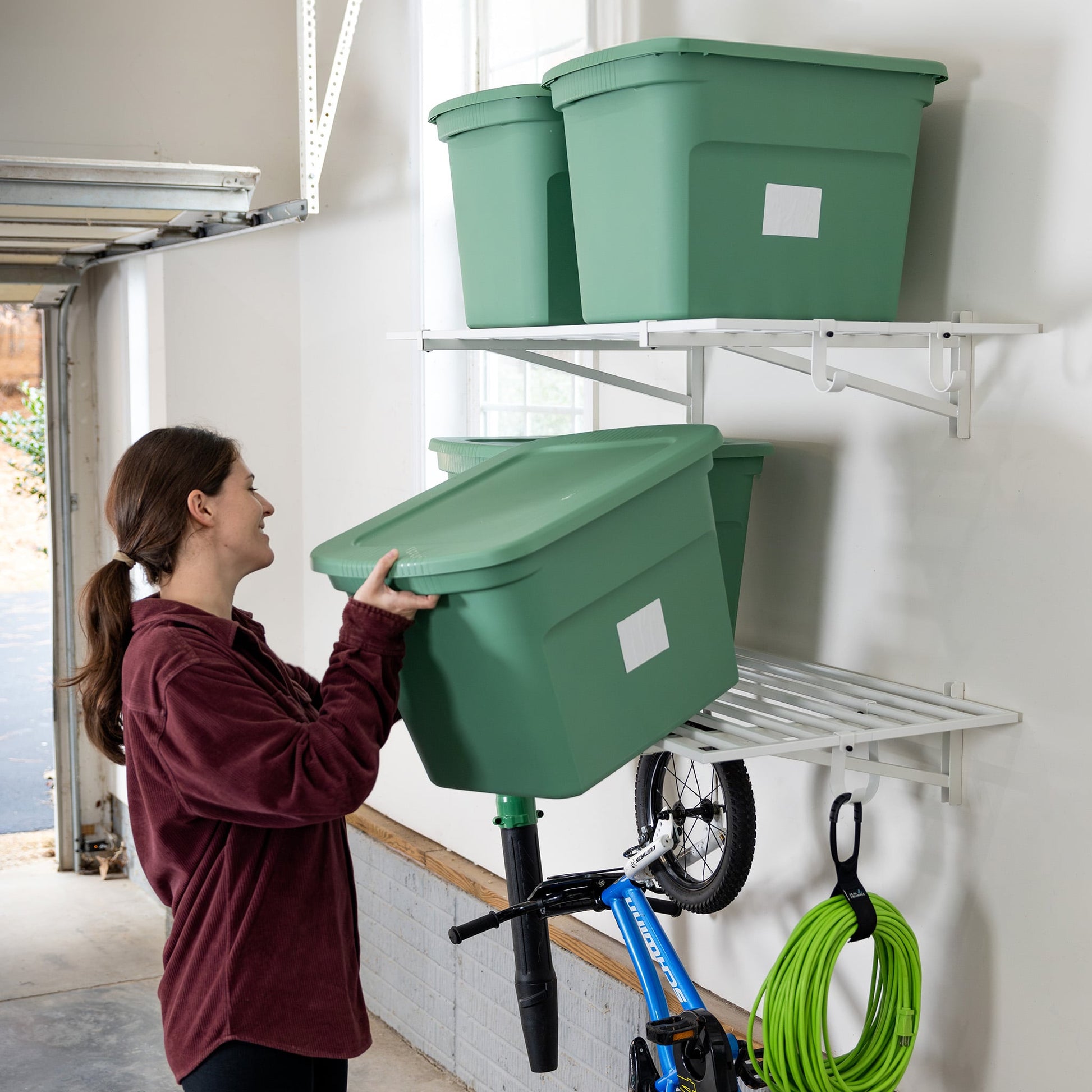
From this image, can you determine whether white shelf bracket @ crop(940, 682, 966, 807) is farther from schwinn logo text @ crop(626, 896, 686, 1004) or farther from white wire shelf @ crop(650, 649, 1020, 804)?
schwinn logo text @ crop(626, 896, 686, 1004)

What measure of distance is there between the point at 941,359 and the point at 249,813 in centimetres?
117

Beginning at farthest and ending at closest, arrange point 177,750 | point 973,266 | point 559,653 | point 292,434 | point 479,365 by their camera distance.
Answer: point 292,434
point 479,365
point 973,266
point 177,750
point 559,653

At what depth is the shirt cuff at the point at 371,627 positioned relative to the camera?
5.55 feet

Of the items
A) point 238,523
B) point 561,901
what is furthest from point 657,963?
point 238,523

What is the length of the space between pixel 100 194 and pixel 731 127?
211 centimetres

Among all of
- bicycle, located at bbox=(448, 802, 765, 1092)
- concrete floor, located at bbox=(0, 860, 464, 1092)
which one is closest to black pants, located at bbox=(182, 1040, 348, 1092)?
bicycle, located at bbox=(448, 802, 765, 1092)

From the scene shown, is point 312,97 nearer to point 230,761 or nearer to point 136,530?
point 136,530

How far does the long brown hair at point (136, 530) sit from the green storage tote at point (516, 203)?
0.51 metres

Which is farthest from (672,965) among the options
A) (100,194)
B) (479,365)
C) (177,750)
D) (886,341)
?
(100,194)

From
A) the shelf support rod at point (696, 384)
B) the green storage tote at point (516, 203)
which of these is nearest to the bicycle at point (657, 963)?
the shelf support rod at point (696, 384)

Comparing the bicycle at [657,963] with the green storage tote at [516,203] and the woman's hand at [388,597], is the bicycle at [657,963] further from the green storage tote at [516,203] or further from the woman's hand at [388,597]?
the green storage tote at [516,203]

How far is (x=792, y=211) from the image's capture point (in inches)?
67.8

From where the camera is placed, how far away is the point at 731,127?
1658mm

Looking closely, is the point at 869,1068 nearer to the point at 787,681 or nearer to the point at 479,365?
the point at 787,681
